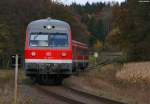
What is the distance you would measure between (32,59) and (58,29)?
244 cm

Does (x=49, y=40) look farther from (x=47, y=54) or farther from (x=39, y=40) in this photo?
(x=47, y=54)

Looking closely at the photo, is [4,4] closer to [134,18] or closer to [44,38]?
[134,18]

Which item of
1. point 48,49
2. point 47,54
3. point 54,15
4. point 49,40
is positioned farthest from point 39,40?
point 54,15

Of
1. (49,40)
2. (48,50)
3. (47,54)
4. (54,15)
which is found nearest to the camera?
(47,54)

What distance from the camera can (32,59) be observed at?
30453mm

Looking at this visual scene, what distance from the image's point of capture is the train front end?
3038cm

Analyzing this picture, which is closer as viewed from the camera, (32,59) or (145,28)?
(32,59)

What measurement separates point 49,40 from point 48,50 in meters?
0.67

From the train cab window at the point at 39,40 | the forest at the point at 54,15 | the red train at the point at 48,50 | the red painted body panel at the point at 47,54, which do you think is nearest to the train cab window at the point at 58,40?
the red train at the point at 48,50

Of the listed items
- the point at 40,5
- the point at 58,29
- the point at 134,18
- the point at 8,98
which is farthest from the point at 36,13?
the point at 8,98

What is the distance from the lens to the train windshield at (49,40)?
102 feet

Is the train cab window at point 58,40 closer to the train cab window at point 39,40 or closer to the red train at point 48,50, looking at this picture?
the red train at point 48,50

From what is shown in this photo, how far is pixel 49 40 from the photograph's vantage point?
31.2 m

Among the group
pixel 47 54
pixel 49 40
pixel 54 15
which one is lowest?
pixel 47 54
